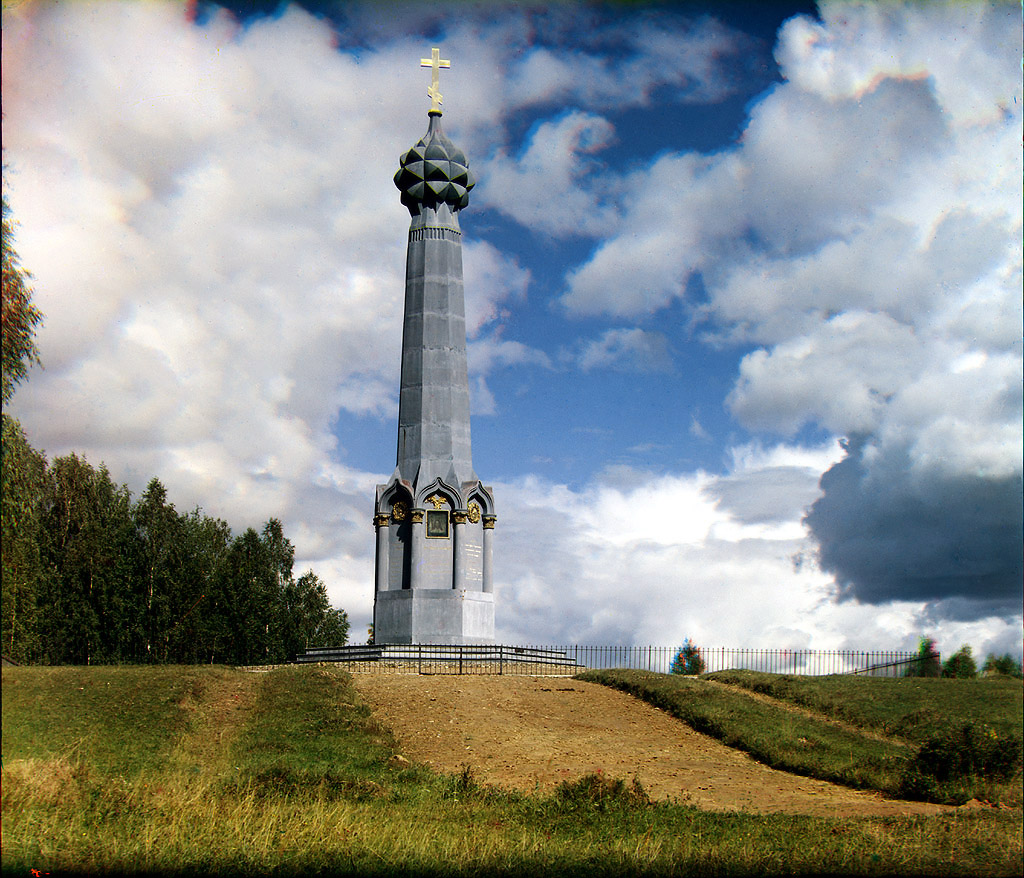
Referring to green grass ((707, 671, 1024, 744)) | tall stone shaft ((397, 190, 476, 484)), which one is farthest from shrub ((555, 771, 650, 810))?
tall stone shaft ((397, 190, 476, 484))

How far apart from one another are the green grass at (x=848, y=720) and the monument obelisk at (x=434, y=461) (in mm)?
5906

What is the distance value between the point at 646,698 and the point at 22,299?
21.4 metres

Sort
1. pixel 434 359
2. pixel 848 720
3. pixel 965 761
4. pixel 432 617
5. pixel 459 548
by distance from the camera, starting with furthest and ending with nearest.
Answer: pixel 434 359 < pixel 459 548 < pixel 432 617 < pixel 848 720 < pixel 965 761

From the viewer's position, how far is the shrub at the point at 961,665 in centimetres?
4203

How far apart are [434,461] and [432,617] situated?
5527 millimetres

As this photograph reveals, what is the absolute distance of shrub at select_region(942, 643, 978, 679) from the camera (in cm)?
4203

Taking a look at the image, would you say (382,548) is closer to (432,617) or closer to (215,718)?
(432,617)

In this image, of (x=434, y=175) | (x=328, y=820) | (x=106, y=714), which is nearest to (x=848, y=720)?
(x=328, y=820)

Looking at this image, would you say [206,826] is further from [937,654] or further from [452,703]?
[937,654]

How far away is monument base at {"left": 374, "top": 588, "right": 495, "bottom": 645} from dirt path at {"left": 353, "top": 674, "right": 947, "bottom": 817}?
435 cm

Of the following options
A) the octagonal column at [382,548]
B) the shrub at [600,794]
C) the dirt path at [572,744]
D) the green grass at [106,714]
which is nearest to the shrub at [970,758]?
the dirt path at [572,744]

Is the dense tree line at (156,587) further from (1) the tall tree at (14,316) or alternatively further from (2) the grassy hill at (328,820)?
(1) the tall tree at (14,316)

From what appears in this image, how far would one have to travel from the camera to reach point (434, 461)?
1347 inches

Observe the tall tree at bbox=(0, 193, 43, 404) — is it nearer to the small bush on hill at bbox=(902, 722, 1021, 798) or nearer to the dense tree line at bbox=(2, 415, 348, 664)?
the small bush on hill at bbox=(902, 722, 1021, 798)
